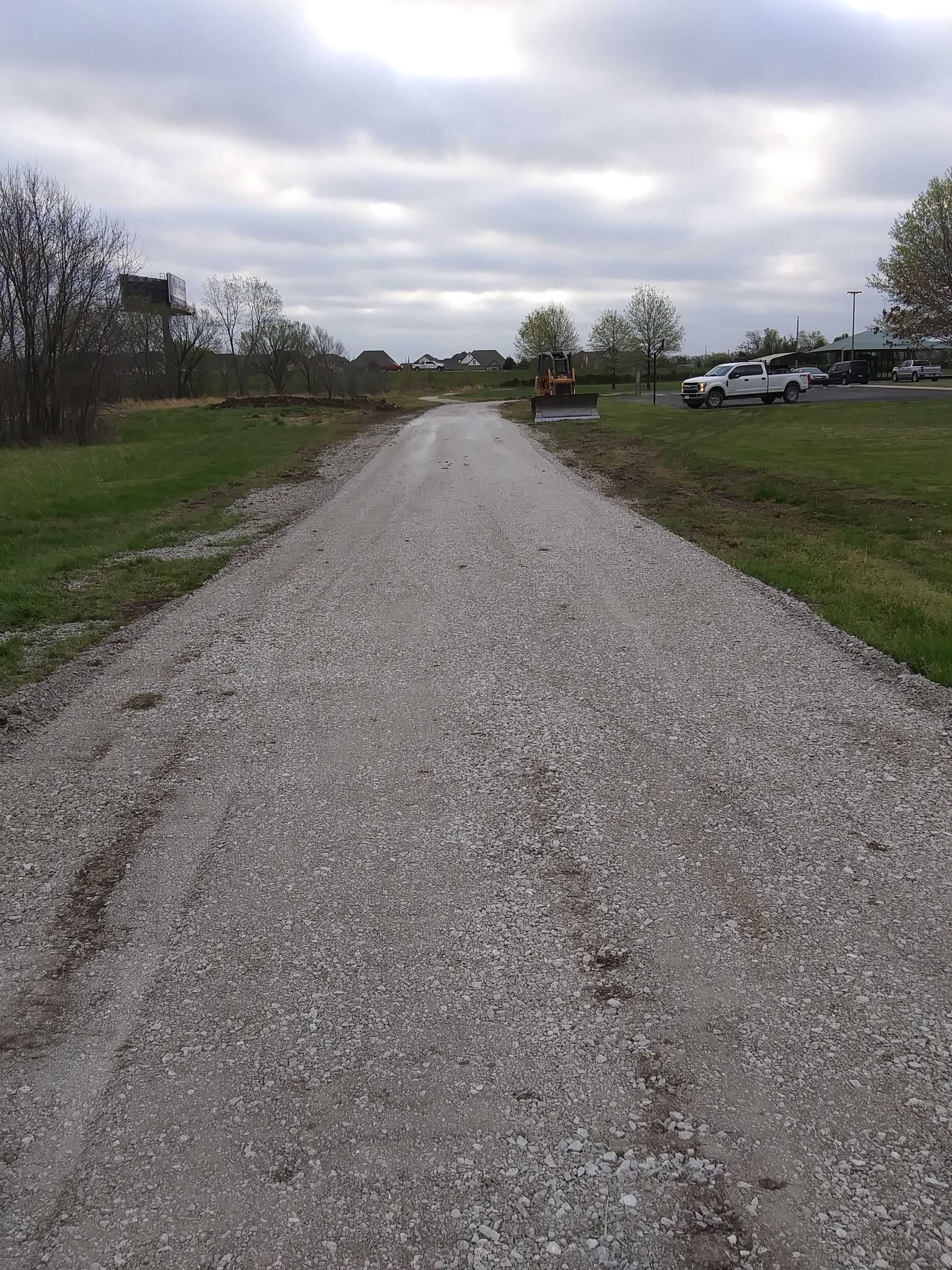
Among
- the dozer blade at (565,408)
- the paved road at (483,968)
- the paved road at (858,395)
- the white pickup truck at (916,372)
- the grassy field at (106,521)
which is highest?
the white pickup truck at (916,372)

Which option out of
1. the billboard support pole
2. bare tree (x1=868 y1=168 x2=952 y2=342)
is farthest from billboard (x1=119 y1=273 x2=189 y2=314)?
bare tree (x1=868 y1=168 x2=952 y2=342)

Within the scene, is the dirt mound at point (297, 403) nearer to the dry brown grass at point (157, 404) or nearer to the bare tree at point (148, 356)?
the dry brown grass at point (157, 404)

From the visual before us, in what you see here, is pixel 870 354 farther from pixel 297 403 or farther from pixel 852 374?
pixel 297 403

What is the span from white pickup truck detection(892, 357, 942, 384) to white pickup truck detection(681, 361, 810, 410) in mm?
25251

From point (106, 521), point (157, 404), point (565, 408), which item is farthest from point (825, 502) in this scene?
point (157, 404)

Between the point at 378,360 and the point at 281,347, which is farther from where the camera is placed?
the point at 378,360

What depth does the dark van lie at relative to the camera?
195 ft

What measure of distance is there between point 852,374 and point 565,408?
35.6 metres

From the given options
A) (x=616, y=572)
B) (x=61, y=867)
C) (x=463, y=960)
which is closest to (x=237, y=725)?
(x=61, y=867)

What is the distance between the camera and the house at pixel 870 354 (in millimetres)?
72312

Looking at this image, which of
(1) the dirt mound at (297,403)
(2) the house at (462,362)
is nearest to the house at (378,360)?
(2) the house at (462,362)

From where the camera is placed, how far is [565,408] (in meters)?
32.9

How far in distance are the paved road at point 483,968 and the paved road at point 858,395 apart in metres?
34.0

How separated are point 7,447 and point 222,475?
1636cm
